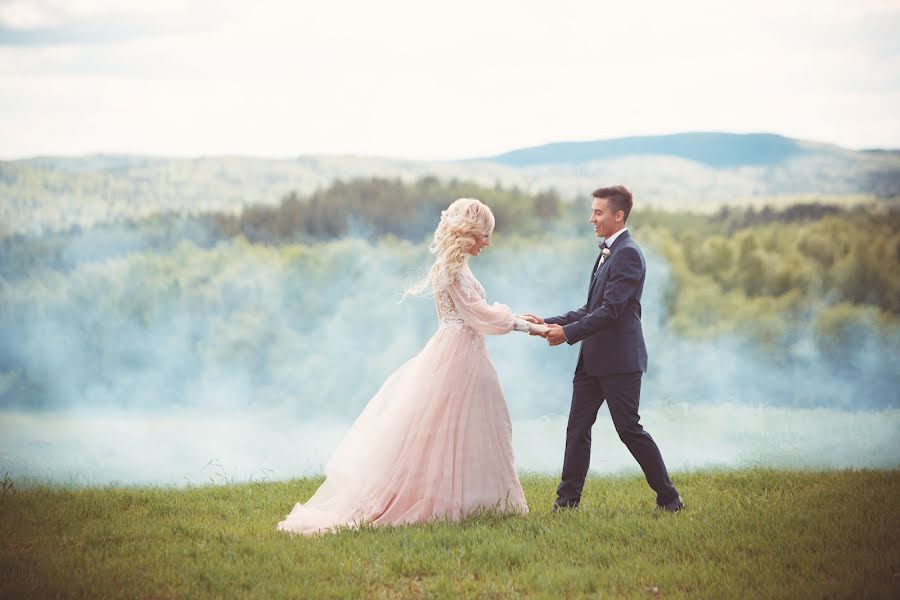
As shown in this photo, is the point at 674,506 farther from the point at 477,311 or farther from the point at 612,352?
the point at 477,311

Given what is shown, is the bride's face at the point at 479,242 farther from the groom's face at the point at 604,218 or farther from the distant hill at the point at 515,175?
the distant hill at the point at 515,175

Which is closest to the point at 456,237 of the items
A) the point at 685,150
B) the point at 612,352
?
the point at 612,352

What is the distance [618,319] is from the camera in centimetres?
673

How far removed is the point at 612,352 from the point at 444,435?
1294mm

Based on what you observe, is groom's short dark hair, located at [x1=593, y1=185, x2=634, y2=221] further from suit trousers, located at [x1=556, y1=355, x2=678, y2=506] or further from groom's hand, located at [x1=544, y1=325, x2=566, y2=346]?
suit trousers, located at [x1=556, y1=355, x2=678, y2=506]

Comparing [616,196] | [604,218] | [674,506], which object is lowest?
[674,506]

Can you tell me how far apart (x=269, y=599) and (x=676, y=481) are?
14.3 ft

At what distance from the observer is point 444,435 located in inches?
261

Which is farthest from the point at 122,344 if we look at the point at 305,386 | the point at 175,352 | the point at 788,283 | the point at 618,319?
the point at 788,283

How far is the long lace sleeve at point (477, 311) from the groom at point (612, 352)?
1.39 feet

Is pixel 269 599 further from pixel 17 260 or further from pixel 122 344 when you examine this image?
pixel 17 260

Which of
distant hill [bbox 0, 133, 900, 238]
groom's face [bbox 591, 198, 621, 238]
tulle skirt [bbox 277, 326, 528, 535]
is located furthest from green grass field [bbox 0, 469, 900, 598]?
distant hill [bbox 0, 133, 900, 238]

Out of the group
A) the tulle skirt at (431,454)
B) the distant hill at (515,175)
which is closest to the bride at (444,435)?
the tulle skirt at (431,454)

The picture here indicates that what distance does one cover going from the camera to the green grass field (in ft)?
17.4
